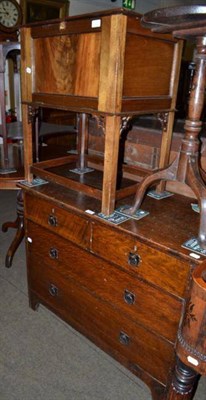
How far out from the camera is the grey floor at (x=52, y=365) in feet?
5.43

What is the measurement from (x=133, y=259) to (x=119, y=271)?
0.13m

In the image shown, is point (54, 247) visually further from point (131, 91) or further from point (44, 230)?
point (131, 91)

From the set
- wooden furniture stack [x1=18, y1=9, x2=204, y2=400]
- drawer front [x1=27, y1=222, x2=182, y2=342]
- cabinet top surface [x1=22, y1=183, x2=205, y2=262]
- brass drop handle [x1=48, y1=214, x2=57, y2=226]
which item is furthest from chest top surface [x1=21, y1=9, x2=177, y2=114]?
drawer front [x1=27, y1=222, x2=182, y2=342]

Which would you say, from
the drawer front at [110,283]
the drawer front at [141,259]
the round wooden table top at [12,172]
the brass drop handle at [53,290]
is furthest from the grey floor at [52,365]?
the round wooden table top at [12,172]

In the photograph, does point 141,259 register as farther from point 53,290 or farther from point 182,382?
point 53,290

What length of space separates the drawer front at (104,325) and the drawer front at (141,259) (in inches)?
11.5

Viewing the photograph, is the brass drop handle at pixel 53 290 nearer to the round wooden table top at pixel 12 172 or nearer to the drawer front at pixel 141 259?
the drawer front at pixel 141 259

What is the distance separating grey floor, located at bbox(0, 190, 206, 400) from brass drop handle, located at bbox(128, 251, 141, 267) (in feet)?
2.60

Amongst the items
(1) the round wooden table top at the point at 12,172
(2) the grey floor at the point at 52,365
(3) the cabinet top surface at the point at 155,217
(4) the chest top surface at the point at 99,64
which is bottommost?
(2) the grey floor at the point at 52,365

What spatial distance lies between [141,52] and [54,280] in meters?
1.31

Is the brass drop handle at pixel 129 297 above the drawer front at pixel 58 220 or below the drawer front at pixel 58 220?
below

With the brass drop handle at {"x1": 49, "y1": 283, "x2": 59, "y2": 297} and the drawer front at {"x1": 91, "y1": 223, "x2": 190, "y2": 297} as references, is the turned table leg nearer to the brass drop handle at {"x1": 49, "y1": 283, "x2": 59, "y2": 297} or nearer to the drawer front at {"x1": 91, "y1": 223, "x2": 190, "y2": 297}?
the drawer front at {"x1": 91, "y1": 223, "x2": 190, "y2": 297}

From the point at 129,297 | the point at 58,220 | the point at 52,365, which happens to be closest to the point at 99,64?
the point at 58,220

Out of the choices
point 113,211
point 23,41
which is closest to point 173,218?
point 113,211
